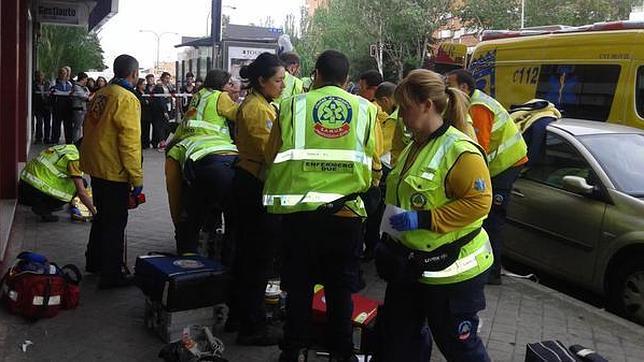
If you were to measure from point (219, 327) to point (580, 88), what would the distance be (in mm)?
7328

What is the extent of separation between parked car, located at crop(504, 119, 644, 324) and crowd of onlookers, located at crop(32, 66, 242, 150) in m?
10.6

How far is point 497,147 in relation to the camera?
19.5 feet

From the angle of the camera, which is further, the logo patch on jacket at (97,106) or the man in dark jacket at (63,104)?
the man in dark jacket at (63,104)

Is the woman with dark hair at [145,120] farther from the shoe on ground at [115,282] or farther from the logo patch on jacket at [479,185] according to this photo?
the logo patch on jacket at [479,185]

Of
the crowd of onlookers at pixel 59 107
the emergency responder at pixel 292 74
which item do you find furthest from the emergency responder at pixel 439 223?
the crowd of onlookers at pixel 59 107

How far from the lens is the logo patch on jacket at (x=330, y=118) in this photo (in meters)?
3.97

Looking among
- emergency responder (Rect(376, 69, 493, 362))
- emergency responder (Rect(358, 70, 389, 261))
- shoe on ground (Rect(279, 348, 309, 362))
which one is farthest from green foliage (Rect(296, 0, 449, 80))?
emergency responder (Rect(376, 69, 493, 362))

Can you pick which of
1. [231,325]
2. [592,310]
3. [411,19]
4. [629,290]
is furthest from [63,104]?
[411,19]

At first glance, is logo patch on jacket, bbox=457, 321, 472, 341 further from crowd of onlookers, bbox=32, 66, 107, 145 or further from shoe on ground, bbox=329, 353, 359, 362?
crowd of onlookers, bbox=32, 66, 107, 145

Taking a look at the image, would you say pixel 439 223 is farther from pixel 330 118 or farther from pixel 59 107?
pixel 59 107

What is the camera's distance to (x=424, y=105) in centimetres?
334

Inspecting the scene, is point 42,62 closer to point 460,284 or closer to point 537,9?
point 537,9

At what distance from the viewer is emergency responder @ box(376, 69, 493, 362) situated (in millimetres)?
3229

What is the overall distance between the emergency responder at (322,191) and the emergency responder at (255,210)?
59cm
